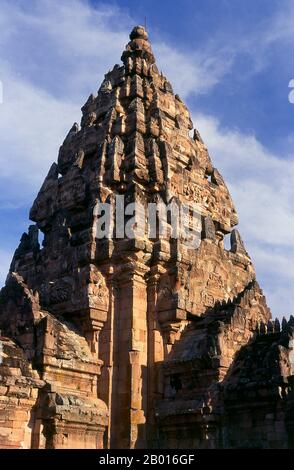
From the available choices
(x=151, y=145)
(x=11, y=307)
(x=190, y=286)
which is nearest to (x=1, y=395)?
(x=11, y=307)

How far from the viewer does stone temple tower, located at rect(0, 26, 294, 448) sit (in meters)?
16.8

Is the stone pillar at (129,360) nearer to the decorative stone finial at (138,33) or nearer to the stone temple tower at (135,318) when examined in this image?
the stone temple tower at (135,318)

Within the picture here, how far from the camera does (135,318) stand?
19.0 metres

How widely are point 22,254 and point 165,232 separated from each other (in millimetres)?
5822

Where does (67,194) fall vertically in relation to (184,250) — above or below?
above

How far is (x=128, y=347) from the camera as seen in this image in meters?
18.6

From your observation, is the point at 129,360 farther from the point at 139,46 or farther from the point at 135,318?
the point at 139,46

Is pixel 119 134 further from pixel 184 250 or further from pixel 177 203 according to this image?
pixel 184 250

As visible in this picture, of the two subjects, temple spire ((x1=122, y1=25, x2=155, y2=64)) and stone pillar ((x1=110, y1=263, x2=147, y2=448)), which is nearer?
stone pillar ((x1=110, y1=263, x2=147, y2=448))

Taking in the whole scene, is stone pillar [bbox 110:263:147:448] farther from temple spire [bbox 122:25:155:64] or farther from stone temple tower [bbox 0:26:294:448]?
temple spire [bbox 122:25:155:64]

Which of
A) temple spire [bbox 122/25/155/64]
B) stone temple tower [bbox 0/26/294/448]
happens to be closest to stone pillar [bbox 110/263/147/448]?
stone temple tower [bbox 0/26/294/448]

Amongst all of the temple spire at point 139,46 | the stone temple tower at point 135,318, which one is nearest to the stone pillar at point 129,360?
the stone temple tower at point 135,318
